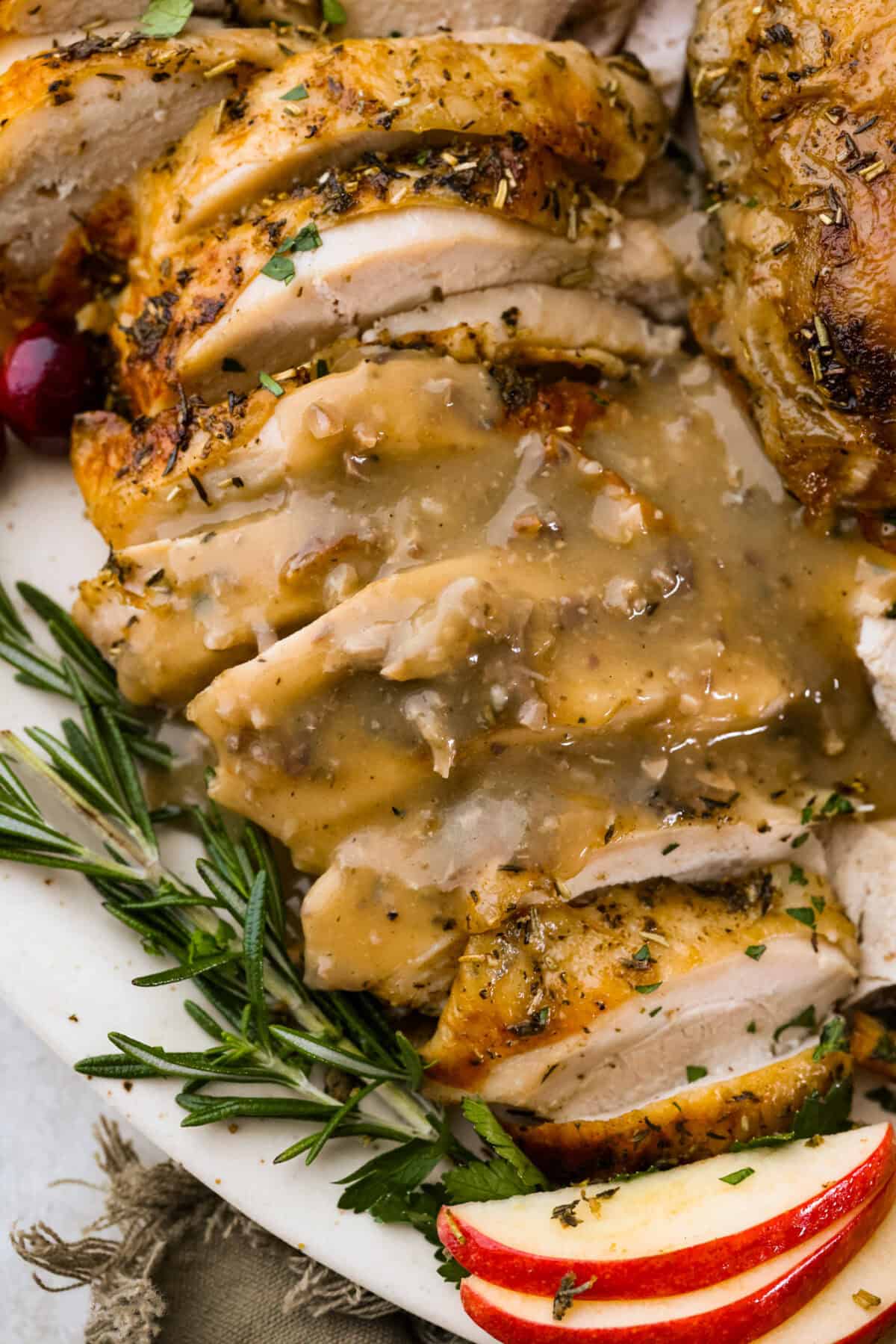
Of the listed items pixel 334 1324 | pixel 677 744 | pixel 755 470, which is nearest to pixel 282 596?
pixel 677 744

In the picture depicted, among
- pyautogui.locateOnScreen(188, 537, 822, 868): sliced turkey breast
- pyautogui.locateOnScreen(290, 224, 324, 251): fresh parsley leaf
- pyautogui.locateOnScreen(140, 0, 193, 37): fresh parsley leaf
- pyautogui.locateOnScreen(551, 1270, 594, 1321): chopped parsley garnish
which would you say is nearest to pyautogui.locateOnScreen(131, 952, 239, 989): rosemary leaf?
pyautogui.locateOnScreen(188, 537, 822, 868): sliced turkey breast

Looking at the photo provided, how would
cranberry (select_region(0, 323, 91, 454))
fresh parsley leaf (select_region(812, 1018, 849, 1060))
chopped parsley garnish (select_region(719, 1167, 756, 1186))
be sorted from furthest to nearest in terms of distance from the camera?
cranberry (select_region(0, 323, 91, 454)) → fresh parsley leaf (select_region(812, 1018, 849, 1060)) → chopped parsley garnish (select_region(719, 1167, 756, 1186))

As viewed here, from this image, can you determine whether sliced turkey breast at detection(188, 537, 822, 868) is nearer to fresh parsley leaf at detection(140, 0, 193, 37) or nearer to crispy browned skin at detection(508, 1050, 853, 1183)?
crispy browned skin at detection(508, 1050, 853, 1183)

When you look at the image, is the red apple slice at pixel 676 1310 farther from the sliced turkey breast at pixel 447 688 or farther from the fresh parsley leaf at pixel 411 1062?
the sliced turkey breast at pixel 447 688

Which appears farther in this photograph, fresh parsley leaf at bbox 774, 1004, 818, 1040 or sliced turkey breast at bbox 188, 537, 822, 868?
fresh parsley leaf at bbox 774, 1004, 818, 1040

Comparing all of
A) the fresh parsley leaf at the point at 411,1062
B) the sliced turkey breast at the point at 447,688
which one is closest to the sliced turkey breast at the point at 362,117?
the sliced turkey breast at the point at 447,688

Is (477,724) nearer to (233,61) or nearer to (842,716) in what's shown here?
(842,716)

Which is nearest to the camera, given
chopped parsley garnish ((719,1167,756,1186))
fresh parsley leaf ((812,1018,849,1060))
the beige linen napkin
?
chopped parsley garnish ((719,1167,756,1186))
